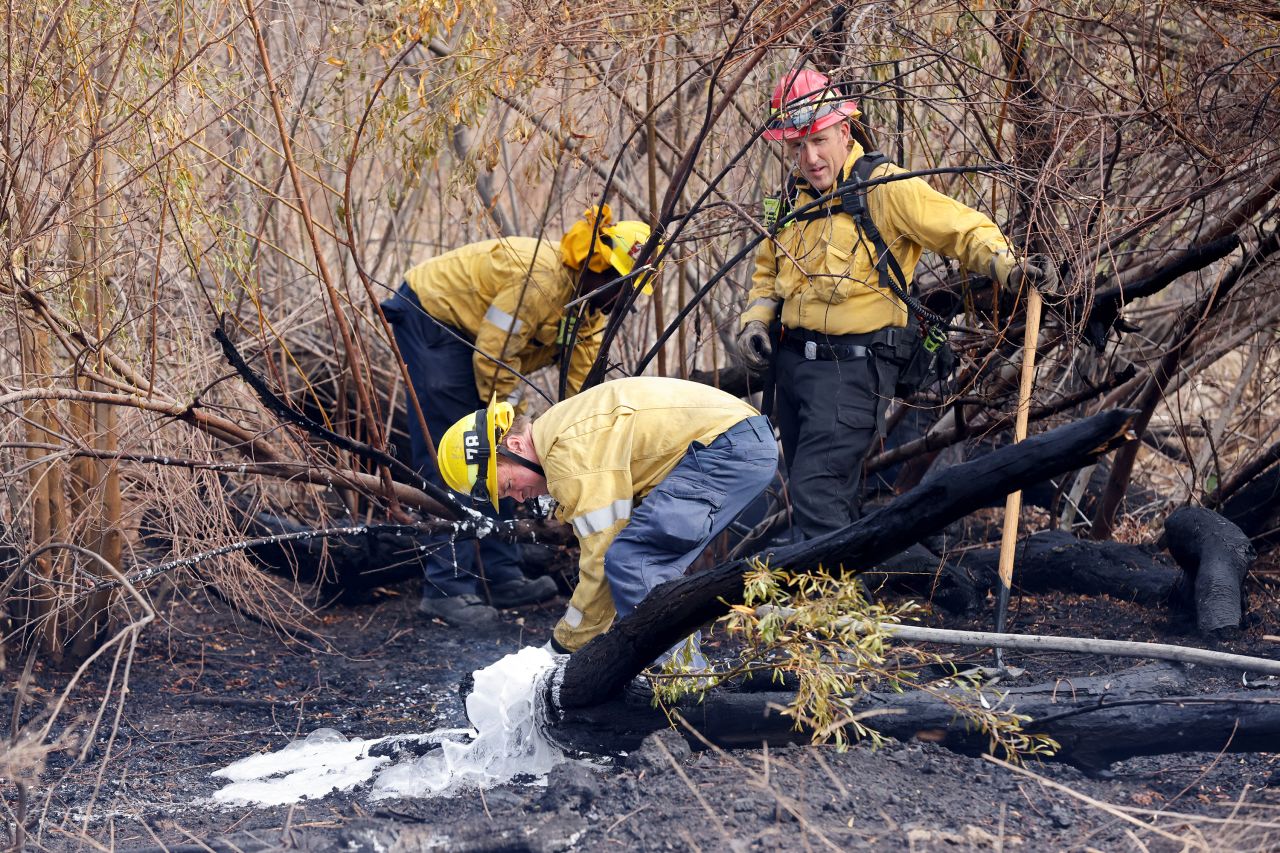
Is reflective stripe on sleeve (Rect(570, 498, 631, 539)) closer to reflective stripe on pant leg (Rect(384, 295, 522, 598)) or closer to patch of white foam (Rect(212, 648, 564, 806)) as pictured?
patch of white foam (Rect(212, 648, 564, 806))

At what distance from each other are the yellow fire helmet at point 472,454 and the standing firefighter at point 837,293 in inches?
48.9

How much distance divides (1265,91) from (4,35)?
4553mm

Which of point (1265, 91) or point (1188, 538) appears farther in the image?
point (1188, 538)

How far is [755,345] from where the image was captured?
4723mm

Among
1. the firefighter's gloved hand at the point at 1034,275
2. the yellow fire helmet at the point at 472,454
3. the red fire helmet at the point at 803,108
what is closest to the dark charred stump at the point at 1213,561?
the firefighter's gloved hand at the point at 1034,275

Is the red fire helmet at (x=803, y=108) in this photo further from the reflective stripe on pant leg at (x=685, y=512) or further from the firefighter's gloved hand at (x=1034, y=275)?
the reflective stripe on pant leg at (x=685, y=512)

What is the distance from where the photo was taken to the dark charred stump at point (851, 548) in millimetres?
2771

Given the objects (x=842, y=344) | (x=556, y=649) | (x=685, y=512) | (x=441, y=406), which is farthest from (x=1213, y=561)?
(x=441, y=406)

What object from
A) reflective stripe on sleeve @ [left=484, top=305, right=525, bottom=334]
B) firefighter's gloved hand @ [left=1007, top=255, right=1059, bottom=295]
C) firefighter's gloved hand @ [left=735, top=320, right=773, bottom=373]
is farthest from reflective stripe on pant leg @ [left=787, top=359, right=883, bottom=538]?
reflective stripe on sleeve @ [left=484, top=305, right=525, bottom=334]

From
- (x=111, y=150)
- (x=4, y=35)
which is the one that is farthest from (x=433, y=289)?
(x=4, y=35)

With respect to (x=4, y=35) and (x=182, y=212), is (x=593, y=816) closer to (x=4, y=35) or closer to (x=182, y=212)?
(x=182, y=212)

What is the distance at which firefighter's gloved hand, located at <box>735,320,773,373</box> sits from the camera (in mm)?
4703

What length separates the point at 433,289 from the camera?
5688 millimetres

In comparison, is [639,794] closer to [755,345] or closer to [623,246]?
[755,345]
